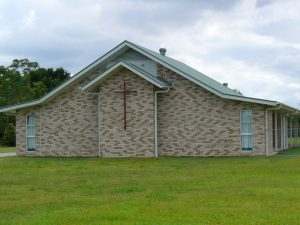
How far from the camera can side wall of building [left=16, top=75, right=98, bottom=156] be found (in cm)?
2927

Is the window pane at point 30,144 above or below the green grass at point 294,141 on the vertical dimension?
above

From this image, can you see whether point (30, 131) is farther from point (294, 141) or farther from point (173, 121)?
point (294, 141)

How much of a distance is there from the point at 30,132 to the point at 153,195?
63.8ft

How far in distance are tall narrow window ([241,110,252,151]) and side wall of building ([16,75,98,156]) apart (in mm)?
7459

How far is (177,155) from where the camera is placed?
27547mm

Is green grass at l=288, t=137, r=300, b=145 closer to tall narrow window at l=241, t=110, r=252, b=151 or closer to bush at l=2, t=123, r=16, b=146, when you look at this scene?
tall narrow window at l=241, t=110, r=252, b=151

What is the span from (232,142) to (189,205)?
16432 millimetres

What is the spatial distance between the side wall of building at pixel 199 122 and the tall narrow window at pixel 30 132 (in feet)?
23.7

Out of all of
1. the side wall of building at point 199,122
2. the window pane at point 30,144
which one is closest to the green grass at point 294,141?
the side wall of building at point 199,122

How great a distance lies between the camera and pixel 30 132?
100ft

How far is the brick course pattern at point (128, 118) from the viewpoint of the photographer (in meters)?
27.0

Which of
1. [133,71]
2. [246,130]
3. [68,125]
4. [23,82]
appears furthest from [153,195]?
[23,82]

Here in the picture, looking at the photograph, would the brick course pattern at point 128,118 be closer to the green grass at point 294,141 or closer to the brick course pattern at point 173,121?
the brick course pattern at point 173,121

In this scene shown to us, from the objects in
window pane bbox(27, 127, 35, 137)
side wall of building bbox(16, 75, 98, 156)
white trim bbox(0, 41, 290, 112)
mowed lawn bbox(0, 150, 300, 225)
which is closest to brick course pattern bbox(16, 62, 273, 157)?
white trim bbox(0, 41, 290, 112)
